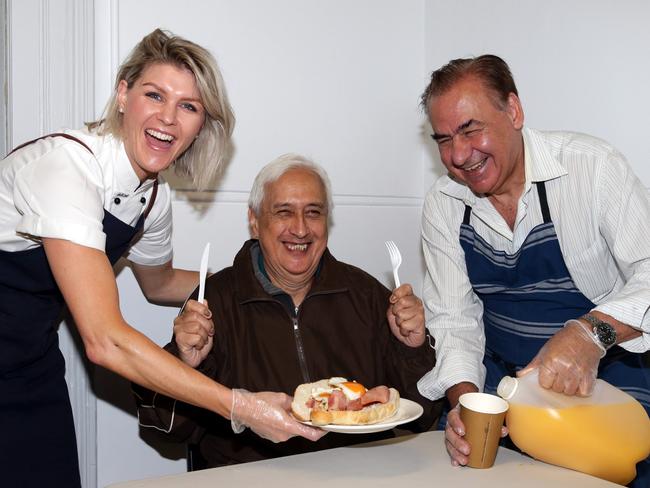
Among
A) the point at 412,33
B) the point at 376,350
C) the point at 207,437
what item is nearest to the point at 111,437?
the point at 207,437

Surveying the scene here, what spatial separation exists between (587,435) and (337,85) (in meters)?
1.99

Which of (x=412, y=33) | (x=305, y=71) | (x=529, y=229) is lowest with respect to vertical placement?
(x=529, y=229)

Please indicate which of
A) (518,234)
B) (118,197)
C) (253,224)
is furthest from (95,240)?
(518,234)

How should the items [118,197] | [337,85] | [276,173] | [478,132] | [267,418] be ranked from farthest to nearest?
1. [337,85]
2. [276,173]
3. [478,132]
4. [118,197]
5. [267,418]

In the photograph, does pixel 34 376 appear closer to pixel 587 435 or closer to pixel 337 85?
pixel 587 435

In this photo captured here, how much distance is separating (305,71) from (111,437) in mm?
1629

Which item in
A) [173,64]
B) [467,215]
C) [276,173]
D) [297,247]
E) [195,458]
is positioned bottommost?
[195,458]

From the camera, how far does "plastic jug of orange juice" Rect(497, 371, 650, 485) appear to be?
1.50 metres

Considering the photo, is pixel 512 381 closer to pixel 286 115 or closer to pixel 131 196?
pixel 131 196

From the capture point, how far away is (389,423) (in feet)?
4.97

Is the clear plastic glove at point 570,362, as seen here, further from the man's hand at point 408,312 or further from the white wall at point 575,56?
the white wall at point 575,56

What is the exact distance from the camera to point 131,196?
1.93m

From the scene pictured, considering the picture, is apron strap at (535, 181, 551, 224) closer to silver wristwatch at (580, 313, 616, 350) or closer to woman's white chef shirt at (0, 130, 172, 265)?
silver wristwatch at (580, 313, 616, 350)

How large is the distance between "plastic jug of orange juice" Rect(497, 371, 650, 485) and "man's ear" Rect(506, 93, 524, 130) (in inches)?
32.1
